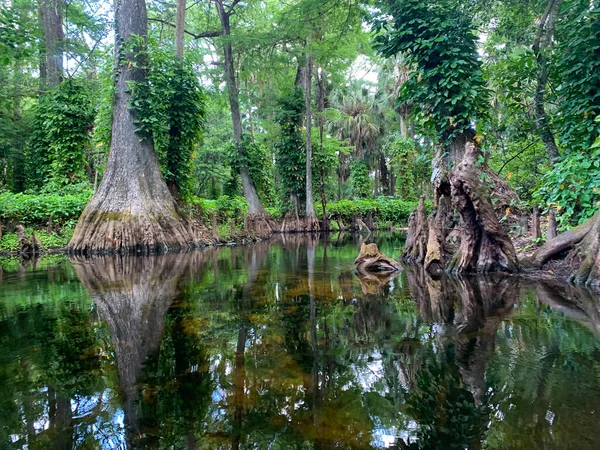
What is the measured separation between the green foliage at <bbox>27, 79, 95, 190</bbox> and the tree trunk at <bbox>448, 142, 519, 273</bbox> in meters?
Answer: 14.3

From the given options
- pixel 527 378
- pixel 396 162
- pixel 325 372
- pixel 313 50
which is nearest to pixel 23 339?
pixel 325 372

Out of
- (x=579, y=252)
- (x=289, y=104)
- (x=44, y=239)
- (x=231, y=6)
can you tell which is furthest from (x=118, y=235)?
(x=289, y=104)

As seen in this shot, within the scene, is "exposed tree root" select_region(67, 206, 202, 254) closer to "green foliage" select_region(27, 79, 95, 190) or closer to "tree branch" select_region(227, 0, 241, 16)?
"green foliage" select_region(27, 79, 95, 190)

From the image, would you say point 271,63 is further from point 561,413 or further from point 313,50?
point 561,413

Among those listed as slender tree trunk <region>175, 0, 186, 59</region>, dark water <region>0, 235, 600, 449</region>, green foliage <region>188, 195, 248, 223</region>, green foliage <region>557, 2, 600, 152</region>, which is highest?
slender tree trunk <region>175, 0, 186, 59</region>

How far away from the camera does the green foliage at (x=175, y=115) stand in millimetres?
11406

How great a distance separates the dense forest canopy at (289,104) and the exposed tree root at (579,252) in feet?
1.65

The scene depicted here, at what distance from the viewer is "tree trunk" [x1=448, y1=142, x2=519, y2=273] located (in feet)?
19.4

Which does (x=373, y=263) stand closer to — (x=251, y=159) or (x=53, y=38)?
(x=251, y=159)

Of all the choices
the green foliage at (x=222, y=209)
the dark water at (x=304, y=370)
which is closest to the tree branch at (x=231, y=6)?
the green foliage at (x=222, y=209)

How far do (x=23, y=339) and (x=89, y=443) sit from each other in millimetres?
2086


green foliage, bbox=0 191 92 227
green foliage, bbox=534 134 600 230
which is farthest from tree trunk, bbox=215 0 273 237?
green foliage, bbox=534 134 600 230

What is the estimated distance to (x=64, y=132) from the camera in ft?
48.4

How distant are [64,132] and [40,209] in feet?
13.5
